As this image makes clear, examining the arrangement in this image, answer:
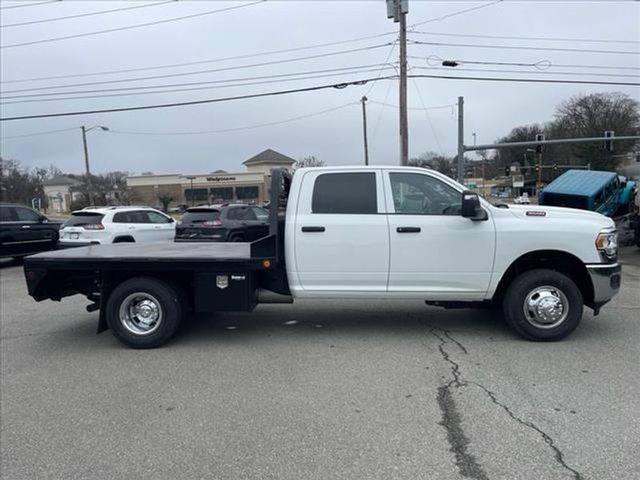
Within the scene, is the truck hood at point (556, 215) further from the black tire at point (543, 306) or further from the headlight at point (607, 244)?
the black tire at point (543, 306)

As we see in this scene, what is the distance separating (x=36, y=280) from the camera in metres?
6.04

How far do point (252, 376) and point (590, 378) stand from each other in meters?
3.11

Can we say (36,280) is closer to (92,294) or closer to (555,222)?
(92,294)

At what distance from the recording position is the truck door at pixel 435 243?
568 cm

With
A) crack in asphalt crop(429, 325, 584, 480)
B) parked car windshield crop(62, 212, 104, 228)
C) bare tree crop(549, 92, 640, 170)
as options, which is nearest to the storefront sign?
bare tree crop(549, 92, 640, 170)

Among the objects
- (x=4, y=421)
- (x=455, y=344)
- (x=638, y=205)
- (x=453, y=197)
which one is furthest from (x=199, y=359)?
(x=638, y=205)

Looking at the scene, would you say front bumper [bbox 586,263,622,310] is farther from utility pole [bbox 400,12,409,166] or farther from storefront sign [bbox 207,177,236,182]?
storefront sign [bbox 207,177,236,182]

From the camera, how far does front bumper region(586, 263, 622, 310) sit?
Result: 18.4 ft

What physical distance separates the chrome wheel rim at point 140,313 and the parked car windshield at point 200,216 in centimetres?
928

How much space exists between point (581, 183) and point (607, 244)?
14268mm

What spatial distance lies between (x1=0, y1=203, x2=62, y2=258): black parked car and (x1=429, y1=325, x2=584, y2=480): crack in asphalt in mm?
13375

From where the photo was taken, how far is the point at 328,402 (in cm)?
422

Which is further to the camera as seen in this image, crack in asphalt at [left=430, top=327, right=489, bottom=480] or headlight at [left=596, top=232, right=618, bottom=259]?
headlight at [left=596, top=232, right=618, bottom=259]

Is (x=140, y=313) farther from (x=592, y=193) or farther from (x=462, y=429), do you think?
(x=592, y=193)
